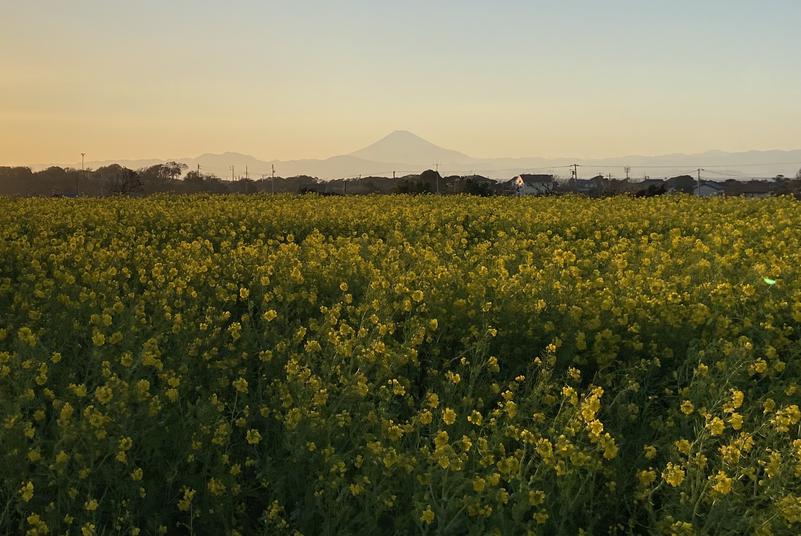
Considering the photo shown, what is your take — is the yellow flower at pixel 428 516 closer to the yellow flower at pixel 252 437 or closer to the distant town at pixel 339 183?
the yellow flower at pixel 252 437

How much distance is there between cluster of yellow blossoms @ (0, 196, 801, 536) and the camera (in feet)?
11.7

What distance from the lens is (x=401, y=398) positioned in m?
5.43

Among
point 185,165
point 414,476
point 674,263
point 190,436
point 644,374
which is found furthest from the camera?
point 185,165

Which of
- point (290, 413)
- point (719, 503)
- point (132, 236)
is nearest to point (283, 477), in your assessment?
point (290, 413)

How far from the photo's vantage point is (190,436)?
4082 mm

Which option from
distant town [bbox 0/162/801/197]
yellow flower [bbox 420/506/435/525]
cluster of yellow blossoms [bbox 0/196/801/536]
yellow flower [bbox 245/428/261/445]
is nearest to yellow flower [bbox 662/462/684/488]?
cluster of yellow blossoms [bbox 0/196/801/536]

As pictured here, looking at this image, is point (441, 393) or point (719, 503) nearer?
point (719, 503)

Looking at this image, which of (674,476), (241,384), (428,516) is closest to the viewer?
(428,516)

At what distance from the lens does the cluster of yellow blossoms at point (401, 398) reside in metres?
3.57

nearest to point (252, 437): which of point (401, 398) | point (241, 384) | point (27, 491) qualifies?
point (241, 384)

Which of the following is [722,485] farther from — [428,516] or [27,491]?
[27,491]

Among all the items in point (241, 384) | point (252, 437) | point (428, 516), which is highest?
point (241, 384)

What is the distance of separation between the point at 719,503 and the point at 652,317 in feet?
9.97

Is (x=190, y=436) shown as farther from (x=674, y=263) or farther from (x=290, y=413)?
(x=674, y=263)
